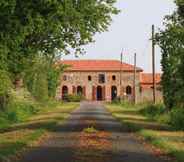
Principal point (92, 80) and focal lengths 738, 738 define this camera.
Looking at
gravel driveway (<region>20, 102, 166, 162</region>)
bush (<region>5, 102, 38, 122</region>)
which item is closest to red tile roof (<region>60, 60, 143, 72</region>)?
bush (<region>5, 102, 38, 122</region>)

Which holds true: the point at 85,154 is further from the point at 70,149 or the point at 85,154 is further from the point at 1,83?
the point at 1,83

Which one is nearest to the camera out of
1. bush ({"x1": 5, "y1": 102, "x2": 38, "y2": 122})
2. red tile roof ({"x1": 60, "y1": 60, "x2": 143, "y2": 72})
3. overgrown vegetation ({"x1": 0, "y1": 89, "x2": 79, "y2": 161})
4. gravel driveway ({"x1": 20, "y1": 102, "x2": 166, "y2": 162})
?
gravel driveway ({"x1": 20, "y1": 102, "x2": 166, "y2": 162})

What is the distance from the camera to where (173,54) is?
43969 millimetres

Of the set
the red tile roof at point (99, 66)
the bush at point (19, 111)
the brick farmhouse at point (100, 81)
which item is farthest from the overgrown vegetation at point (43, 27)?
the red tile roof at point (99, 66)

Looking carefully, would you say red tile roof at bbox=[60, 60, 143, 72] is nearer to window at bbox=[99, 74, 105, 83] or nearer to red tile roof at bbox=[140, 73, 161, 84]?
window at bbox=[99, 74, 105, 83]

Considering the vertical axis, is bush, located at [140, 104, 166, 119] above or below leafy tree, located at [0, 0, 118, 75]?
below

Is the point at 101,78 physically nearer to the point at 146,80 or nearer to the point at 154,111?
the point at 146,80

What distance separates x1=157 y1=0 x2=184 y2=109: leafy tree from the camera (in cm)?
4036

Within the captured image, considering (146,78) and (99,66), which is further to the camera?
(99,66)

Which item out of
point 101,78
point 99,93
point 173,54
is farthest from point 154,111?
point 101,78

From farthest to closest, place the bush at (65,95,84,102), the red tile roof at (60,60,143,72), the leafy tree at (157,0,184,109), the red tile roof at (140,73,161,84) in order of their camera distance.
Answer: the red tile roof at (60,60,143,72) → the red tile roof at (140,73,161,84) → the bush at (65,95,84,102) → the leafy tree at (157,0,184,109)

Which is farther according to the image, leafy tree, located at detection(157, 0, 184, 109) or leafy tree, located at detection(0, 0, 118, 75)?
leafy tree, located at detection(157, 0, 184, 109)

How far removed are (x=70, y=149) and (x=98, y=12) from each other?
582 inches

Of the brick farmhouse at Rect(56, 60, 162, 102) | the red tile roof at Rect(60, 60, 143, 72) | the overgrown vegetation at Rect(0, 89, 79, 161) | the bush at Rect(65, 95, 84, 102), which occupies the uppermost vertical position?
the red tile roof at Rect(60, 60, 143, 72)
